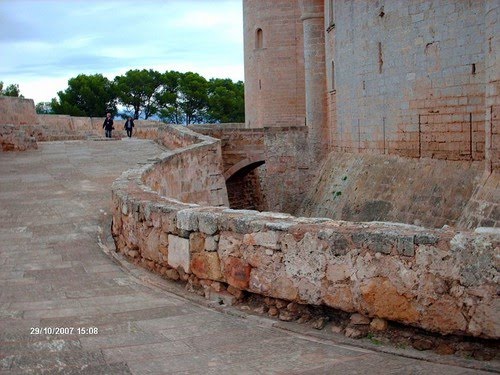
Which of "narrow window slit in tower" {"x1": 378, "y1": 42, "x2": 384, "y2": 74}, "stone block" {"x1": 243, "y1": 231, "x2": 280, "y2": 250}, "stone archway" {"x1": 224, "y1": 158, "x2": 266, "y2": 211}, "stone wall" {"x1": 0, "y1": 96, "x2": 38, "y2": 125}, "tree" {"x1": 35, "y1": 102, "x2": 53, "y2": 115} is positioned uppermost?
"tree" {"x1": 35, "y1": 102, "x2": 53, "y2": 115}

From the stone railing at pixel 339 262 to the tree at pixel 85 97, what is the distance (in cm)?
5605

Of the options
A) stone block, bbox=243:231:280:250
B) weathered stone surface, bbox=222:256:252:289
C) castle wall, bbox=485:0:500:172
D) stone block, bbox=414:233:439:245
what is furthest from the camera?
castle wall, bbox=485:0:500:172

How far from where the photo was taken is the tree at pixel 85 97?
199ft

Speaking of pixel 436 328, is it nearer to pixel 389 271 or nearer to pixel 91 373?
pixel 389 271

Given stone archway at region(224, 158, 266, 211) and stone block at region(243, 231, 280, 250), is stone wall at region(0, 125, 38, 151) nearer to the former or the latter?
stone archway at region(224, 158, 266, 211)

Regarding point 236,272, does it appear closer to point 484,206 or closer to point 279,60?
point 484,206

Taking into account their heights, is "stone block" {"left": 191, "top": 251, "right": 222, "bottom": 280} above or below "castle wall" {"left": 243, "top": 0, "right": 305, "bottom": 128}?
below

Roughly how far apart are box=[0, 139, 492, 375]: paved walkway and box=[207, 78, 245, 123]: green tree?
57.7 meters

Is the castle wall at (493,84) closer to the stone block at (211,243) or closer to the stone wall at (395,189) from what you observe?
the stone wall at (395,189)

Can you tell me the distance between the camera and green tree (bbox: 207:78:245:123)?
214 feet

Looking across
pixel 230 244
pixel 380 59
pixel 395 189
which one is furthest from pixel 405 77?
pixel 230 244

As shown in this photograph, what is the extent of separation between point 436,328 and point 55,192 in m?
7.86

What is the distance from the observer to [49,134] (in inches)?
1005

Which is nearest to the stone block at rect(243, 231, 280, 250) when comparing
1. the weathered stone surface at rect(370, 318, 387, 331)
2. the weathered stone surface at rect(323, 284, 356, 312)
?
the weathered stone surface at rect(323, 284, 356, 312)
